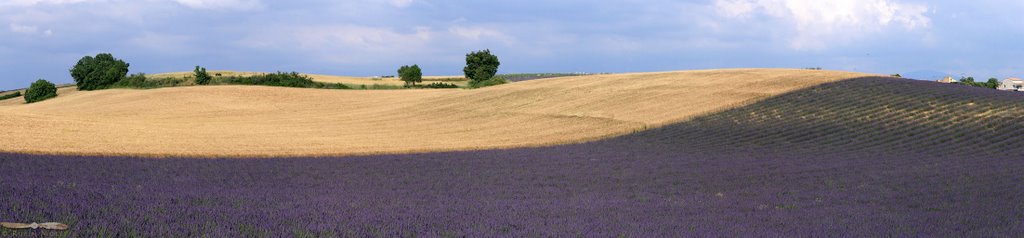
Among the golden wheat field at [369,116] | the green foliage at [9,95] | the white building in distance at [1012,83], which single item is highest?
the golden wheat field at [369,116]

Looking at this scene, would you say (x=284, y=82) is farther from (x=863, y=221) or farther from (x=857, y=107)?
(x=863, y=221)

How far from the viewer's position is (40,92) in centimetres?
7100

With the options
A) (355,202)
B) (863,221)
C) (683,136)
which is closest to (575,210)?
(355,202)

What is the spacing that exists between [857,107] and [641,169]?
18946mm

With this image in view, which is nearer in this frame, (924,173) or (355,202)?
(355,202)

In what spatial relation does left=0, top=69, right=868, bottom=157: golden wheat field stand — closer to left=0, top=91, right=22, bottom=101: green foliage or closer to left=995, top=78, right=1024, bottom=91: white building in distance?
left=0, top=91, right=22, bottom=101: green foliage

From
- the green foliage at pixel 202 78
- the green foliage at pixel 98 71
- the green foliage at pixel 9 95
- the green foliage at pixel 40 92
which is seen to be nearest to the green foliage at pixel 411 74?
the green foliage at pixel 202 78

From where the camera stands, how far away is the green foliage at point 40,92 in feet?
231

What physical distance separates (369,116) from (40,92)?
3973 cm

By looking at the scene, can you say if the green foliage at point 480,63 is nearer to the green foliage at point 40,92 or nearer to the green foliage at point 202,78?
the green foliage at point 202,78

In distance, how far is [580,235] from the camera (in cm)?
797

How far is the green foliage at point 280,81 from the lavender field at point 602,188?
148 feet

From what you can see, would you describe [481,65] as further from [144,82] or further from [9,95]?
[9,95]

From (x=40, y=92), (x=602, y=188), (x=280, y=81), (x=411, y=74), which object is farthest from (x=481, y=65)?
(x=602, y=188)
